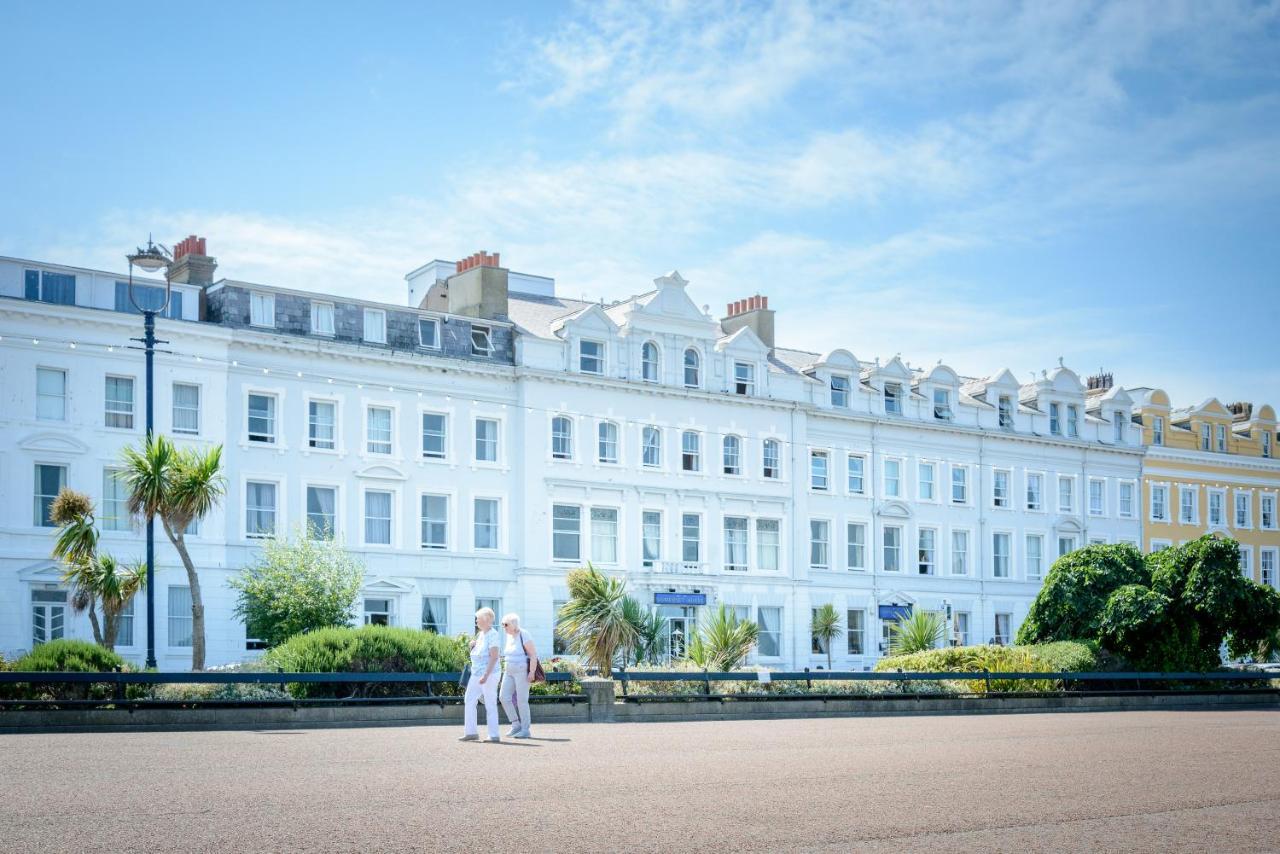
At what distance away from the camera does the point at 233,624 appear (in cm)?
4341

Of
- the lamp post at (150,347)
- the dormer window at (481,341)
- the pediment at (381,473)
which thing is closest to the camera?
the lamp post at (150,347)

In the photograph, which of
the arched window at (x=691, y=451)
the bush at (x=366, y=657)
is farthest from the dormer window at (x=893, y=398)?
the bush at (x=366, y=657)

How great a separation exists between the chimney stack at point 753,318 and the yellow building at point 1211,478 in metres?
20.9

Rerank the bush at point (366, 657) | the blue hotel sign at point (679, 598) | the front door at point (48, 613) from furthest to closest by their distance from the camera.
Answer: the blue hotel sign at point (679, 598) < the front door at point (48, 613) < the bush at point (366, 657)

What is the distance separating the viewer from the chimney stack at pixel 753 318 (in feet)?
193

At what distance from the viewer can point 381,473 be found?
4722cm

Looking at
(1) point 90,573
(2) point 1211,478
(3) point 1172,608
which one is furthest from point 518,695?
(2) point 1211,478

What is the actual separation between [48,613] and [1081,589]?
90.3ft

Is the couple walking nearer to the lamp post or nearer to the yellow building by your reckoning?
the lamp post

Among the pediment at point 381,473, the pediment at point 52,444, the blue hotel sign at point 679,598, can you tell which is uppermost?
Result: the pediment at point 52,444

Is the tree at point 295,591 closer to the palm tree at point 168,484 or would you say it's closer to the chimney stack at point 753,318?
the palm tree at point 168,484

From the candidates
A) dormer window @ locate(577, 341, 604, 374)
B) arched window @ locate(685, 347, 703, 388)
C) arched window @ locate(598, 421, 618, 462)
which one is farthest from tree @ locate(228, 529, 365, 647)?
arched window @ locate(685, 347, 703, 388)

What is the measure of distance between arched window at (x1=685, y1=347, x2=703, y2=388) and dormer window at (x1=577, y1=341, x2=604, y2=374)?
3781 mm

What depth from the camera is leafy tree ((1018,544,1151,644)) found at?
38.2m
